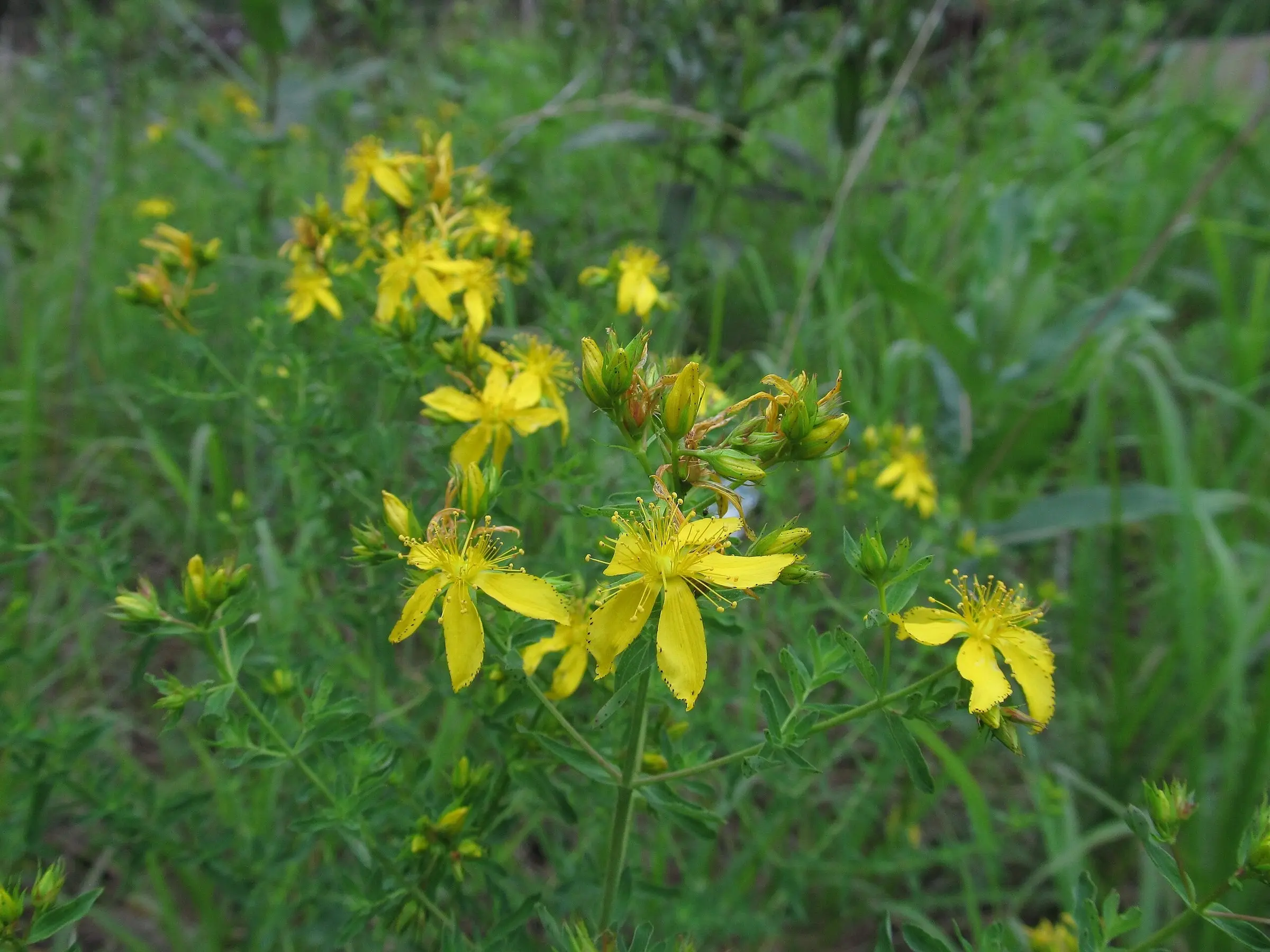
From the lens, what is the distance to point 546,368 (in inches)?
49.1

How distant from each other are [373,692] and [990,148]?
3.43 meters

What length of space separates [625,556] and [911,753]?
0.33m

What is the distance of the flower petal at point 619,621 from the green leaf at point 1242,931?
589mm

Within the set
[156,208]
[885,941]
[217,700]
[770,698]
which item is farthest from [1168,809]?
[156,208]

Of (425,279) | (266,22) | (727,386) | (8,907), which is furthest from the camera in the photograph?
(266,22)

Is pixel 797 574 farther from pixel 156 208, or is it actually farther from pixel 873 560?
pixel 156 208

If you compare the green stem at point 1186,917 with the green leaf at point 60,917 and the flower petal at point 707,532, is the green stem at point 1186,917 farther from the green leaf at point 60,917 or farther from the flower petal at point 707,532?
the green leaf at point 60,917

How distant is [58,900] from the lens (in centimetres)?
143

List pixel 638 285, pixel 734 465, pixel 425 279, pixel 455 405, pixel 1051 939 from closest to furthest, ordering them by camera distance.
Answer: pixel 734 465
pixel 455 405
pixel 425 279
pixel 1051 939
pixel 638 285

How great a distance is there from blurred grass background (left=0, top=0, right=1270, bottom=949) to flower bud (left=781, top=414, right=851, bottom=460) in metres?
0.12

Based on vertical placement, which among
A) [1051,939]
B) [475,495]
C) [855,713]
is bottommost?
[1051,939]

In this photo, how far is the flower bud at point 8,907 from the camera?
85cm

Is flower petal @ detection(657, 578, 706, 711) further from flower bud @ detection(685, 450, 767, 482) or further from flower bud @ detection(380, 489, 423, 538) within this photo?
flower bud @ detection(380, 489, 423, 538)

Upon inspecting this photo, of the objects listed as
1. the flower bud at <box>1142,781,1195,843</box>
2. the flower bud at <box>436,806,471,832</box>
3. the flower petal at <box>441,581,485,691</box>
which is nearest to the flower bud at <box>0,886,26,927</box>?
the flower bud at <box>436,806,471,832</box>
